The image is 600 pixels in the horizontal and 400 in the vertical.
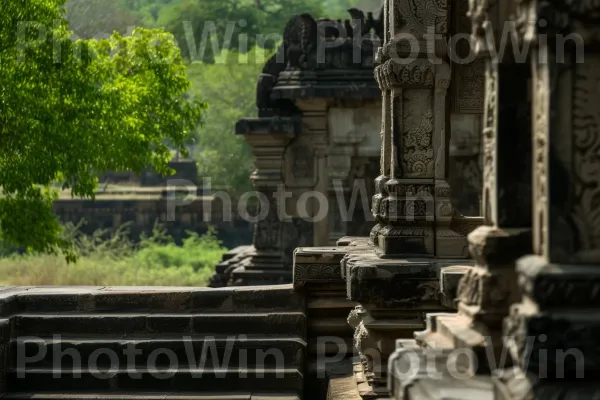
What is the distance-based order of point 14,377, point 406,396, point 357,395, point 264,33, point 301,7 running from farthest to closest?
point 301,7 → point 264,33 → point 14,377 → point 357,395 → point 406,396

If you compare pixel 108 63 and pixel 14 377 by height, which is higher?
pixel 108 63

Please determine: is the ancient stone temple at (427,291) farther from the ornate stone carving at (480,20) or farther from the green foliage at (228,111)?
the green foliage at (228,111)

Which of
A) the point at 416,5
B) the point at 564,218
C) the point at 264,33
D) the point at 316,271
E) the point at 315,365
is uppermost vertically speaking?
the point at 264,33

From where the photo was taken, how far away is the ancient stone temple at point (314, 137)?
15.3m

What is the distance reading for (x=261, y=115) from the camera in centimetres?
1636

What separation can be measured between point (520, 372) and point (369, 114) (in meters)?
12.1

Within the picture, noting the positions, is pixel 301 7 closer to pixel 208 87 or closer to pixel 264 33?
pixel 264 33

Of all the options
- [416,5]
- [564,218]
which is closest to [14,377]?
[416,5]

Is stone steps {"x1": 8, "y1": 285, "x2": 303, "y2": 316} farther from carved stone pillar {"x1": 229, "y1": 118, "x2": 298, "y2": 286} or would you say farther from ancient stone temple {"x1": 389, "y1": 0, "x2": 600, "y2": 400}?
carved stone pillar {"x1": 229, "y1": 118, "x2": 298, "y2": 286}

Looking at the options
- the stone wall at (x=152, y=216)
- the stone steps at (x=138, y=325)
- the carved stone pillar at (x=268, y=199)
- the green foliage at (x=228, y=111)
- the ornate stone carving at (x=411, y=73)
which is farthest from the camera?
the stone wall at (x=152, y=216)

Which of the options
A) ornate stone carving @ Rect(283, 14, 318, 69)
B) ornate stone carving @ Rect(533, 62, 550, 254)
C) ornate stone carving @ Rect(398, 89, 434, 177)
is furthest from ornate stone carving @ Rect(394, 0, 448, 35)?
ornate stone carving @ Rect(283, 14, 318, 69)

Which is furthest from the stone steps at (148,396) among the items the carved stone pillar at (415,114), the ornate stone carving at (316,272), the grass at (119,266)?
the grass at (119,266)

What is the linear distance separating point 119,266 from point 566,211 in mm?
22630

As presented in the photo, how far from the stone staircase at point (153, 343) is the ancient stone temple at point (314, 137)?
702 cm
